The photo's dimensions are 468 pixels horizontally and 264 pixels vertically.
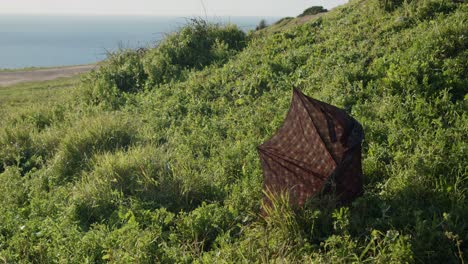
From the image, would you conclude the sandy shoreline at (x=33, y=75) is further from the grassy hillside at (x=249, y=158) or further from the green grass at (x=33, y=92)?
the grassy hillside at (x=249, y=158)

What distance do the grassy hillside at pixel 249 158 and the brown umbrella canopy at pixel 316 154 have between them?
0.67 ft

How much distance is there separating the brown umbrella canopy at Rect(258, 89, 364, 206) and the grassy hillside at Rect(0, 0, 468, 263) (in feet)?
0.67

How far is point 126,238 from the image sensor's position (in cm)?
453

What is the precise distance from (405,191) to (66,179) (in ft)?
16.4

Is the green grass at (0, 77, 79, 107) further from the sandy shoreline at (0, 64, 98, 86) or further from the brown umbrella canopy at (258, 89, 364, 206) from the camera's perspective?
the brown umbrella canopy at (258, 89, 364, 206)

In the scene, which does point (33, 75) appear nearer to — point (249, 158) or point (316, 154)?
point (249, 158)

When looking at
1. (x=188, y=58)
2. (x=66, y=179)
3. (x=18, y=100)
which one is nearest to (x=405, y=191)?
(x=66, y=179)

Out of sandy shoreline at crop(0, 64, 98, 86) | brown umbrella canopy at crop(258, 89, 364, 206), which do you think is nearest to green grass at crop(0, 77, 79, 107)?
sandy shoreline at crop(0, 64, 98, 86)

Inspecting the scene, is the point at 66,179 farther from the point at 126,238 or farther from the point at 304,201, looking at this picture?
the point at 304,201

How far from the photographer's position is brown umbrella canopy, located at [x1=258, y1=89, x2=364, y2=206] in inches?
168

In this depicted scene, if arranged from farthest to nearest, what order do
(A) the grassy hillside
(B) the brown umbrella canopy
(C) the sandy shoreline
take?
(C) the sandy shoreline → (B) the brown umbrella canopy → (A) the grassy hillside

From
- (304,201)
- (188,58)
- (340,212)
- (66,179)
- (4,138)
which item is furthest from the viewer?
(188,58)

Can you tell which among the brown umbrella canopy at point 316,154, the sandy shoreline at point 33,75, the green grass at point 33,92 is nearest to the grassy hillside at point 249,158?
the brown umbrella canopy at point 316,154

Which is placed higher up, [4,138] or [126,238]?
[4,138]
